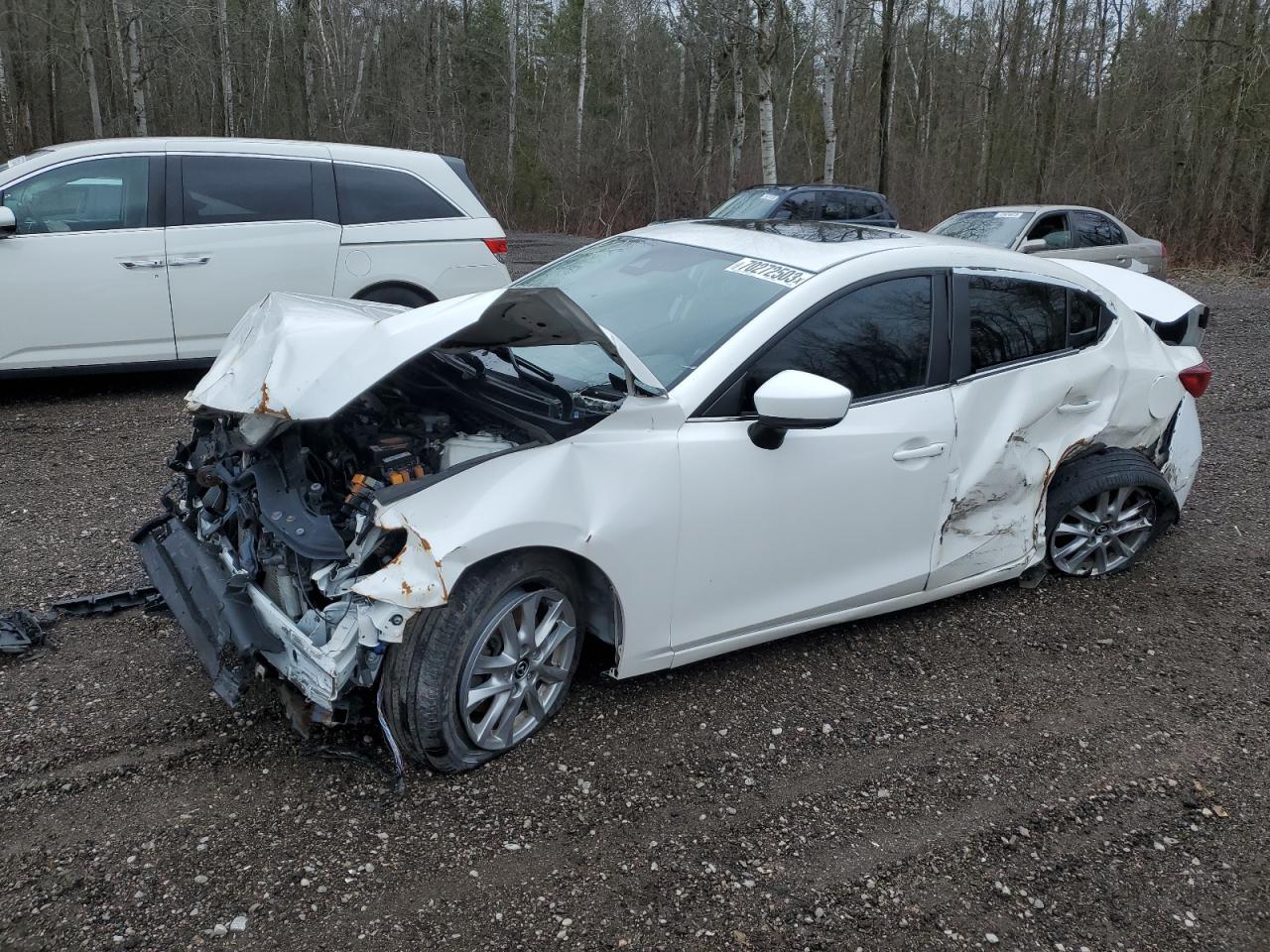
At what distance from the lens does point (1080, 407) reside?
4457mm

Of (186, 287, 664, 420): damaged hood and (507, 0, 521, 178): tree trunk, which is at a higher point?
(507, 0, 521, 178): tree trunk

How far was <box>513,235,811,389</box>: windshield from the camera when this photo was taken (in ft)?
11.8

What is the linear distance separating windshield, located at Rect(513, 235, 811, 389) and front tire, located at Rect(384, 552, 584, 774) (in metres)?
0.84

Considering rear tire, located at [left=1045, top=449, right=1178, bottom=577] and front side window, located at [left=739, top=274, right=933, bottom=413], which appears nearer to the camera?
front side window, located at [left=739, top=274, right=933, bottom=413]

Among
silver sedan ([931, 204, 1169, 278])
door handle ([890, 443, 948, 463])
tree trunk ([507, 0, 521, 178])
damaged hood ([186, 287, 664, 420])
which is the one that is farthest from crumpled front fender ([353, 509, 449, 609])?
tree trunk ([507, 0, 521, 178])

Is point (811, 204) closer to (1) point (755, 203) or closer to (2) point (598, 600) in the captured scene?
(1) point (755, 203)

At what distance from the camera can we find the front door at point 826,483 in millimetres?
3387

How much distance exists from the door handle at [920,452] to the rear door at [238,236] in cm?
550

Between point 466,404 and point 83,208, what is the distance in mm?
5149

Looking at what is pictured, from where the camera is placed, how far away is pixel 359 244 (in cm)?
792

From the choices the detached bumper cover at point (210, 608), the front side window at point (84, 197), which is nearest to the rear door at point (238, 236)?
the front side window at point (84, 197)

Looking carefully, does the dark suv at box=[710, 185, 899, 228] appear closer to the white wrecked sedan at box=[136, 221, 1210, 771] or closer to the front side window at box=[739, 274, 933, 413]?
the white wrecked sedan at box=[136, 221, 1210, 771]

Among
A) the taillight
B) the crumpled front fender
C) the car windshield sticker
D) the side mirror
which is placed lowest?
the crumpled front fender

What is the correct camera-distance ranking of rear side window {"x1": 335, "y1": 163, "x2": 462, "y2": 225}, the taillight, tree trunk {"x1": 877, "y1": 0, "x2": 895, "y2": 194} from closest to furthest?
the taillight
rear side window {"x1": 335, "y1": 163, "x2": 462, "y2": 225}
tree trunk {"x1": 877, "y1": 0, "x2": 895, "y2": 194}
